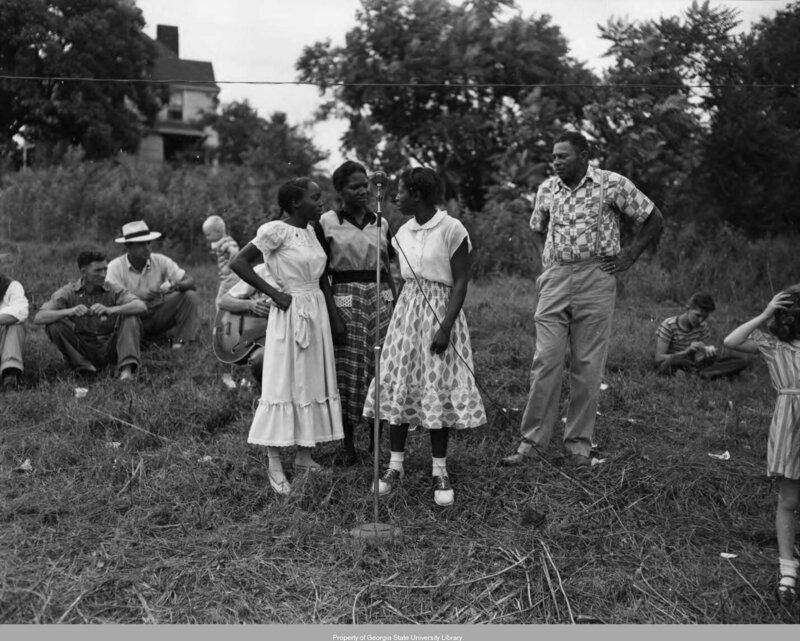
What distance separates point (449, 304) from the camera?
14.9 ft

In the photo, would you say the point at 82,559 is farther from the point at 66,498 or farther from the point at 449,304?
the point at 449,304

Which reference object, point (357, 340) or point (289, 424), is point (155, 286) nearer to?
point (357, 340)

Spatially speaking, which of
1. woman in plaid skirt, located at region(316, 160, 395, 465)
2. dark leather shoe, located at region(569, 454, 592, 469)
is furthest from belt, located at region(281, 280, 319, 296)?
dark leather shoe, located at region(569, 454, 592, 469)

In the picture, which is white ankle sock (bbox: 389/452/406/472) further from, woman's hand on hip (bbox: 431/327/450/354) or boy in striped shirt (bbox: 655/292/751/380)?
boy in striped shirt (bbox: 655/292/751/380)

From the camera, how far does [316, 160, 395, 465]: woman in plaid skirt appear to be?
15.8 ft

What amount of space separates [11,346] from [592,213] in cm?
460

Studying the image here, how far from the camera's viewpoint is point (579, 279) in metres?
5.02

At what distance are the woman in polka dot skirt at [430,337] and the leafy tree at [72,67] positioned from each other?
10.5 metres

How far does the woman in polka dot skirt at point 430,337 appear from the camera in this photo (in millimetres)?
4523

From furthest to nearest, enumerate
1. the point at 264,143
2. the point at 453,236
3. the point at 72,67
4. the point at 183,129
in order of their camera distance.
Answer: the point at 183,129
the point at 264,143
the point at 72,67
the point at 453,236

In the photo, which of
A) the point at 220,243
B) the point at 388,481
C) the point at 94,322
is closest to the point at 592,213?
the point at 388,481

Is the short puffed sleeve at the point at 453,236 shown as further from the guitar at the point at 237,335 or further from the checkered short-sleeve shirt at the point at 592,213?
the guitar at the point at 237,335

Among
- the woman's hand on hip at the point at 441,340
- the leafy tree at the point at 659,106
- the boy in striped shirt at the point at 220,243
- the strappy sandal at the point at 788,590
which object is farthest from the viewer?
the leafy tree at the point at 659,106

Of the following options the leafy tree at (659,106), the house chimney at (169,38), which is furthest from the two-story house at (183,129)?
the leafy tree at (659,106)
